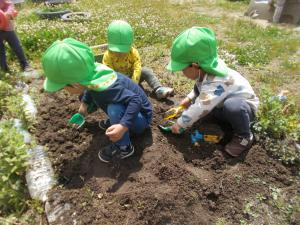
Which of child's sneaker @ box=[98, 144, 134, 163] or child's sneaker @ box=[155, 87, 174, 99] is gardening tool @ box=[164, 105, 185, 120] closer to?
child's sneaker @ box=[155, 87, 174, 99]

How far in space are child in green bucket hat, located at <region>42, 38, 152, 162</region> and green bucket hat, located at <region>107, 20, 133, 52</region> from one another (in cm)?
85

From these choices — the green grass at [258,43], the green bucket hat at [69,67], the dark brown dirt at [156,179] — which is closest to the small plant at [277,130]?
the dark brown dirt at [156,179]

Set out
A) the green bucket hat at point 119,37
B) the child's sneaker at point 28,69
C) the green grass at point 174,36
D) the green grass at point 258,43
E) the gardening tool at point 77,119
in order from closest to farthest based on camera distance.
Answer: the gardening tool at point 77,119 < the green bucket hat at point 119,37 < the green grass at point 174,36 < the child's sneaker at point 28,69 < the green grass at point 258,43

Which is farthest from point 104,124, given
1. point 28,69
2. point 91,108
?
point 28,69

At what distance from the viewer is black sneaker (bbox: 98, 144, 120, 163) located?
9.64ft

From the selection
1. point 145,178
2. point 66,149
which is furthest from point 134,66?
point 145,178

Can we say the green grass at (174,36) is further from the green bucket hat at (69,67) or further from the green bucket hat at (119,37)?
the green bucket hat at (69,67)

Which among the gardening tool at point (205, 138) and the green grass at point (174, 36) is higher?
the gardening tool at point (205, 138)

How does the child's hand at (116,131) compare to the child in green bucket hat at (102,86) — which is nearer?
the child in green bucket hat at (102,86)

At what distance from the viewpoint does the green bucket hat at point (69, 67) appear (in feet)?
8.05

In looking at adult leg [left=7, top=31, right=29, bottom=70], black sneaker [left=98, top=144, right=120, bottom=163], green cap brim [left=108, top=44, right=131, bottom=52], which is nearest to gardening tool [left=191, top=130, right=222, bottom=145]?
black sneaker [left=98, top=144, right=120, bottom=163]

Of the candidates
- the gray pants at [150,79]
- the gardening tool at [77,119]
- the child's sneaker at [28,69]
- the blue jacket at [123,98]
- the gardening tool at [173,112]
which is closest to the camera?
the blue jacket at [123,98]

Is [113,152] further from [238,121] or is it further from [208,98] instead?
[238,121]

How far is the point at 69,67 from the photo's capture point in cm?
246
